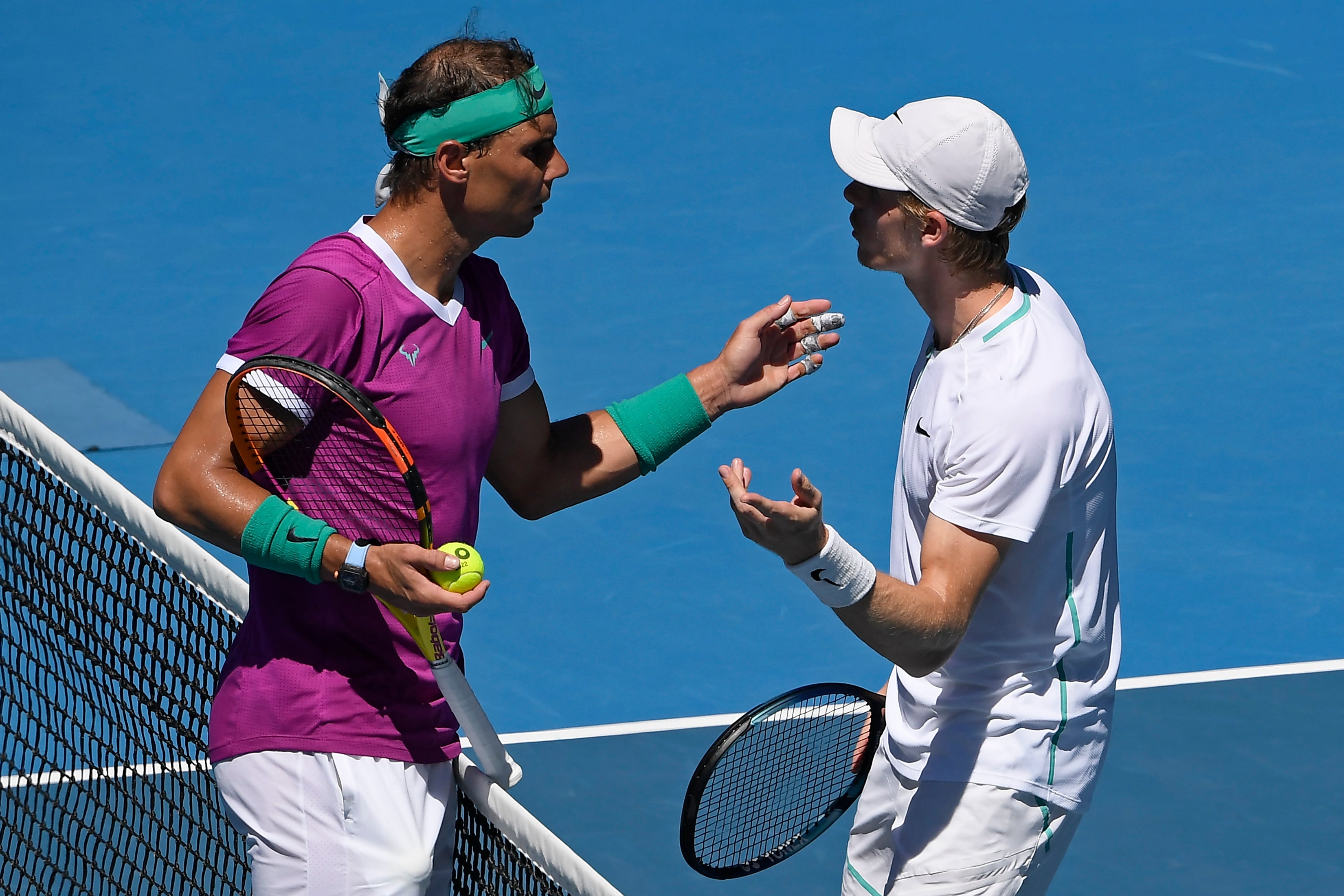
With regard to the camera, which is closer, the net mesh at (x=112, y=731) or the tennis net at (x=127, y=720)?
the tennis net at (x=127, y=720)

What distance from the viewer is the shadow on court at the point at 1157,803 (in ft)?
16.7

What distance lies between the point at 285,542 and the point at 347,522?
257 millimetres

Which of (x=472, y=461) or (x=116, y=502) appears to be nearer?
(x=472, y=461)

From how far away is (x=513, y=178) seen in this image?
326cm

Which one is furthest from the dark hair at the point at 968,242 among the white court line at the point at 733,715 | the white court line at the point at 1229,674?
the white court line at the point at 1229,674

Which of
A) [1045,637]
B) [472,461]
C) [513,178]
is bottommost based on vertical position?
[1045,637]

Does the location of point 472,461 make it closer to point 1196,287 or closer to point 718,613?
point 718,613

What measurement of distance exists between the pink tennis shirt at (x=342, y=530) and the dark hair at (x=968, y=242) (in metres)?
0.87

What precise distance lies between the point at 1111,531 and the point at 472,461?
1.21 metres

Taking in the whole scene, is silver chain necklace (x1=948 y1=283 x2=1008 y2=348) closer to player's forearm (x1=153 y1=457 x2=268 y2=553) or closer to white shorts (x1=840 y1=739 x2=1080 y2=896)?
white shorts (x1=840 y1=739 x2=1080 y2=896)

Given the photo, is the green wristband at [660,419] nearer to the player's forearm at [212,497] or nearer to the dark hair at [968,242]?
the dark hair at [968,242]

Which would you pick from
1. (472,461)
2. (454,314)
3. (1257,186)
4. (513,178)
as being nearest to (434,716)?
(472,461)

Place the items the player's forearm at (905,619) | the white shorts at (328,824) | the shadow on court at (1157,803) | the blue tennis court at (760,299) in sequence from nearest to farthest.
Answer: the player's forearm at (905,619) < the white shorts at (328,824) < the shadow on court at (1157,803) < the blue tennis court at (760,299)

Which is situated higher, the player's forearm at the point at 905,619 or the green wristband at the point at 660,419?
the green wristband at the point at 660,419
